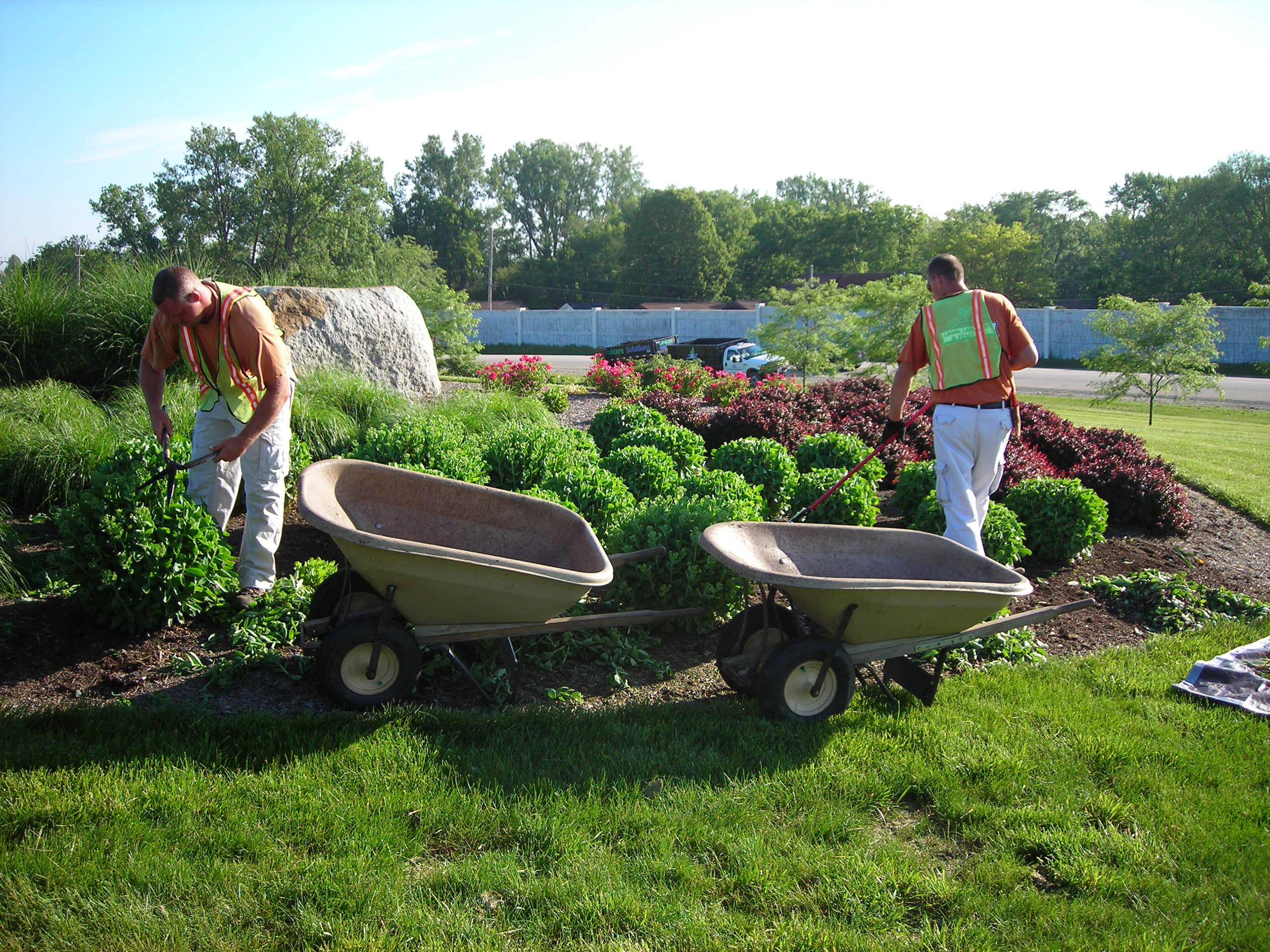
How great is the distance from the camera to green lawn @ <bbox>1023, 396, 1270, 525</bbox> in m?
8.00

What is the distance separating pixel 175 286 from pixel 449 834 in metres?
2.73

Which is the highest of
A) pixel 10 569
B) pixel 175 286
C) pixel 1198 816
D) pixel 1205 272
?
pixel 1205 272

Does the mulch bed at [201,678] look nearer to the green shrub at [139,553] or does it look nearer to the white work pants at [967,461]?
the green shrub at [139,553]

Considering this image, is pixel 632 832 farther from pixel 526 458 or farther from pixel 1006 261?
pixel 1006 261

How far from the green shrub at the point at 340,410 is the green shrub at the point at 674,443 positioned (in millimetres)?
1945

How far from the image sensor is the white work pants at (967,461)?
469 cm

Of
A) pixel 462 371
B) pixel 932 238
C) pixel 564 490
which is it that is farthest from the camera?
pixel 932 238

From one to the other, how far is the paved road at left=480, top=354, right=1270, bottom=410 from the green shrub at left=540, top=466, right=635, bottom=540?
1510 cm

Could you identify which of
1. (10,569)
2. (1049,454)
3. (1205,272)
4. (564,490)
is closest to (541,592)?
(564,490)

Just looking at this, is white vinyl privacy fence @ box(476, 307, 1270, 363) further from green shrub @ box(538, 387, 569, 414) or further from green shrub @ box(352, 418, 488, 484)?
green shrub @ box(352, 418, 488, 484)

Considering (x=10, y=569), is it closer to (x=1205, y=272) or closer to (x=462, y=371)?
(x=462, y=371)

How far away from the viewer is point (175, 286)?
149 inches

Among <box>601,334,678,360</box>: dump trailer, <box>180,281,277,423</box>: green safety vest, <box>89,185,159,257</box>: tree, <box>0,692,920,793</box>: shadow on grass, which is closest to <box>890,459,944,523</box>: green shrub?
<box>0,692,920,793</box>: shadow on grass

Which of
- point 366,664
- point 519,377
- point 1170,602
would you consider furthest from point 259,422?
point 519,377
